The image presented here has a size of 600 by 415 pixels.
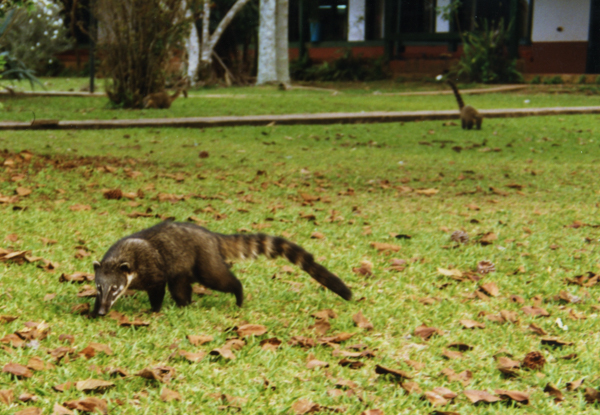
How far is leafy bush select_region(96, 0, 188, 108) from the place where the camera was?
44.0 feet

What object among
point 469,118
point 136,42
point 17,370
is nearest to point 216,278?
point 17,370

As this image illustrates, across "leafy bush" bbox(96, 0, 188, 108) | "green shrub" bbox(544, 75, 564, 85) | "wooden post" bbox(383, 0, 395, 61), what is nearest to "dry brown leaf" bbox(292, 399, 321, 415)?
"leafy bush" bbox(96, 0, 188, 108)

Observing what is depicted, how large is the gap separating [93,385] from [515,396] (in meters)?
1.67

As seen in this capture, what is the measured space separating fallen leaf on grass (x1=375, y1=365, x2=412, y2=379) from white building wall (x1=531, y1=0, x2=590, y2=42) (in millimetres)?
22908

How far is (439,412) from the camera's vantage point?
271 cm

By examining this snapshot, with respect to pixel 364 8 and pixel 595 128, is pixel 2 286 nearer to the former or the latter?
pixel 595 128

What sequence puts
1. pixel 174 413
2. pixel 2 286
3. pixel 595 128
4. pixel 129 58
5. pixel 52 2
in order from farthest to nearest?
pixel 52 2 → pixel 129 58 → pixel 595 128 → pixel 2 286 → pixel 174 413

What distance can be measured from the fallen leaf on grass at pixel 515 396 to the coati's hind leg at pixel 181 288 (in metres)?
1.68

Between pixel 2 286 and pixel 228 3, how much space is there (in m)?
23.1

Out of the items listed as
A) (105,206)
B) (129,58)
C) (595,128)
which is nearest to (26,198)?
(105,206)

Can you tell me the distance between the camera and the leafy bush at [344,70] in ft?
85.7

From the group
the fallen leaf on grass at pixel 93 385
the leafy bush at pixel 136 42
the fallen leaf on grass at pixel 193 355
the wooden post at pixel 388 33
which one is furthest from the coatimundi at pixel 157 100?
the wooden post at pixel 388 33

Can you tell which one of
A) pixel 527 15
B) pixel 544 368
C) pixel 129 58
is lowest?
pixel 544 368

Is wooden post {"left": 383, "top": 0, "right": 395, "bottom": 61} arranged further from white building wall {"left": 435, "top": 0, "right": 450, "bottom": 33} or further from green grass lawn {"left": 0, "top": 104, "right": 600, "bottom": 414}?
green grass lawn {"left": 0, "top": 104, "right": 600, "bottom": 414}
